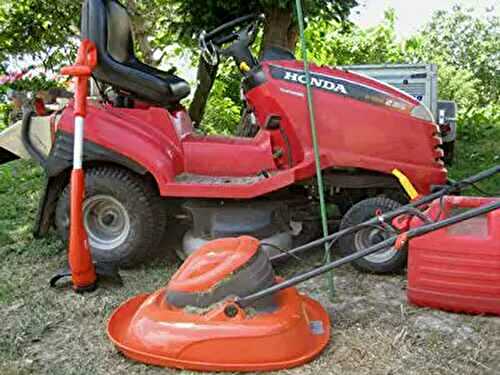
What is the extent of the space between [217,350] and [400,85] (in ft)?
16.6

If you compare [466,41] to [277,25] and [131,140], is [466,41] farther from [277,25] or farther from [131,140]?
[131,140]

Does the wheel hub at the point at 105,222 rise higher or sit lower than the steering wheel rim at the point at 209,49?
lower

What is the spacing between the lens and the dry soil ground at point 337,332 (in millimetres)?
2584

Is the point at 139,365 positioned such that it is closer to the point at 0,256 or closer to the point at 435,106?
the point at 0,256

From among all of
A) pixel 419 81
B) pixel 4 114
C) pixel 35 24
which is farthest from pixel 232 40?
pixel 4 114

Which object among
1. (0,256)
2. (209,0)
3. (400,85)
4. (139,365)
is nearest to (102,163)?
(0,256)

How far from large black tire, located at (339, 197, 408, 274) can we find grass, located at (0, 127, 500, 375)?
63 millimetres

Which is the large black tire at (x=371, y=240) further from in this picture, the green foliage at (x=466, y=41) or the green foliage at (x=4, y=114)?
the green foliage at (x=466, y=41)

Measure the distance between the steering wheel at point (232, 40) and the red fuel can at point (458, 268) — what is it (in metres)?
1.58

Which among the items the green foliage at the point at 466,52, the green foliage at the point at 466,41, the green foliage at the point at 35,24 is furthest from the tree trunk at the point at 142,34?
the green foliage at the point at 466,41

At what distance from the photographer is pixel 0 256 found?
414cm

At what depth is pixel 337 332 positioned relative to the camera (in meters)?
2.88

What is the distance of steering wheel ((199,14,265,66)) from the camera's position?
3936 mm

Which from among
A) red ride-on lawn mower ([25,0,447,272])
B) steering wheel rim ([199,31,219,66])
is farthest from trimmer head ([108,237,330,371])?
steering wheel rim ([199,31,219,66])
